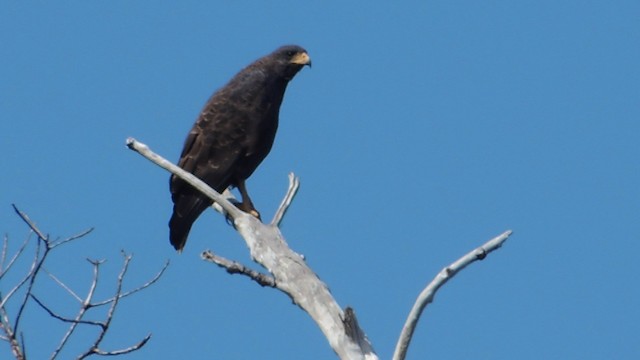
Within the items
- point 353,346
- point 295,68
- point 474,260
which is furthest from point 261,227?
point 295,68

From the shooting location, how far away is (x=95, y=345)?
533 centimetres

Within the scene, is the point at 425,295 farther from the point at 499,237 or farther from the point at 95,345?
the point at 95,345

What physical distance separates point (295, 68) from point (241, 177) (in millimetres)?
1001

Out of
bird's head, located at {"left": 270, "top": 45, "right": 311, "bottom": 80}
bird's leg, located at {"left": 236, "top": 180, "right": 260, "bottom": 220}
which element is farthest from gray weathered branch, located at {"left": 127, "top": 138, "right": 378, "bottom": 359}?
bird's head, located at {"left": 270, "top": 45, "right": 311, "bottom": 80}

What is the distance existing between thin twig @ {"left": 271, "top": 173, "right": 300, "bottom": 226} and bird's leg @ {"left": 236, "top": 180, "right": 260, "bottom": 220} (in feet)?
4.71

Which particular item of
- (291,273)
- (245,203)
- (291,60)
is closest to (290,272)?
(291,273)

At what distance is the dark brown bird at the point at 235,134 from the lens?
9078 mm

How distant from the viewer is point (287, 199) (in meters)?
7.49

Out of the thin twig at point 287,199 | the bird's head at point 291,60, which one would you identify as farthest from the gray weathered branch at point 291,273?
the bird's head at point 291,60

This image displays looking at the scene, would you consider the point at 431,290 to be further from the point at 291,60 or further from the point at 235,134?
the point at 291,60

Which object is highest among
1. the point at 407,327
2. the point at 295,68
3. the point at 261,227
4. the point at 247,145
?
the point at 295,68

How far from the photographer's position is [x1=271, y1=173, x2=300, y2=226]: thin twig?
7.23 meters

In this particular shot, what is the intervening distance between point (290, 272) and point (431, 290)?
1.25 m

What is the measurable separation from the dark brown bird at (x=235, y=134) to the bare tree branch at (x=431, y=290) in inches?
147
